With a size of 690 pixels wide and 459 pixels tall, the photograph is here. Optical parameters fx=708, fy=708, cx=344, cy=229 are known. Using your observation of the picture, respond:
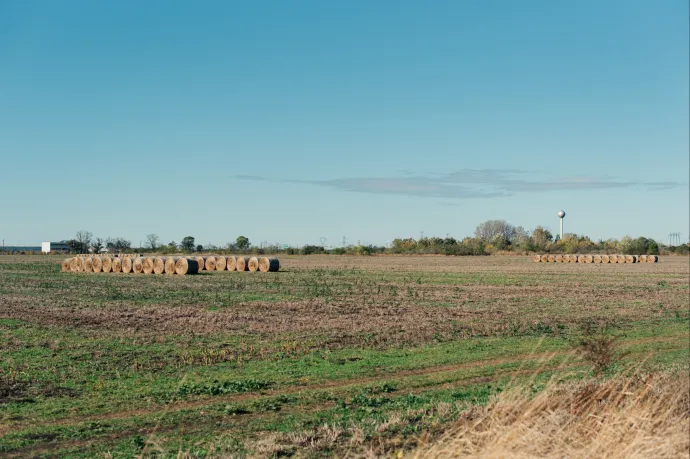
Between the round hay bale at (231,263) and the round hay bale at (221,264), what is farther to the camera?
the round hay bale at (221,264)

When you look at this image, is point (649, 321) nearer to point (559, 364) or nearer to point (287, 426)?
point (559, 364)

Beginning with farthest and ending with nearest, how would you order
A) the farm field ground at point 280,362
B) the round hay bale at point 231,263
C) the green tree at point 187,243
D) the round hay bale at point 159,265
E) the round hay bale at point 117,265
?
the green tree at point 187,243, the round hay bale at point 231,263, the round hay bale at point 117,265, the round hay bale at point 159,265, the farm field ground at point 280,362

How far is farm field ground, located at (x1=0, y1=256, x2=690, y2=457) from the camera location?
8414 mm

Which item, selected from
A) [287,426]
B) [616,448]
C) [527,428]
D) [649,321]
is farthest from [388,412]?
[649,321]

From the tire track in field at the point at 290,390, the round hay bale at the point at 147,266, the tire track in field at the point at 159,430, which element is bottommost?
the tire track in field at the point at 159,430

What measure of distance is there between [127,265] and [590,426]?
4256 cm

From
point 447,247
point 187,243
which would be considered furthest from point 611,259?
point 187,243

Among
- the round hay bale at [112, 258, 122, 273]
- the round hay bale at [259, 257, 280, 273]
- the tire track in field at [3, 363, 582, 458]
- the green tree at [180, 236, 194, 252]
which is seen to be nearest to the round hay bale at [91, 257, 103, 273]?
the round hay bale at [112, 258, 122, 273]

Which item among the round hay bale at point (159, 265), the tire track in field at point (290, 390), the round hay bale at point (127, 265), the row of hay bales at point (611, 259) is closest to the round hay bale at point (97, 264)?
the round hay bale at point (127, 265)

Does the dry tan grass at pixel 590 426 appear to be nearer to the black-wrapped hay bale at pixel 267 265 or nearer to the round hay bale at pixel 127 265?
the black-wrapped hay bale at pixel 267 265

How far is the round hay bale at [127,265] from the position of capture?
45969 millimetres

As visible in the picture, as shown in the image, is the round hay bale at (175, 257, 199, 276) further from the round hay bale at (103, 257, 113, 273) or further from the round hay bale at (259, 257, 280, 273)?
the round hay bale at (103, 257, 113, 273)

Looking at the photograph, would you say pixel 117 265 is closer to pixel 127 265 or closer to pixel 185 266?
pixel 127 265

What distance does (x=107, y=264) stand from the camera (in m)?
47.2
